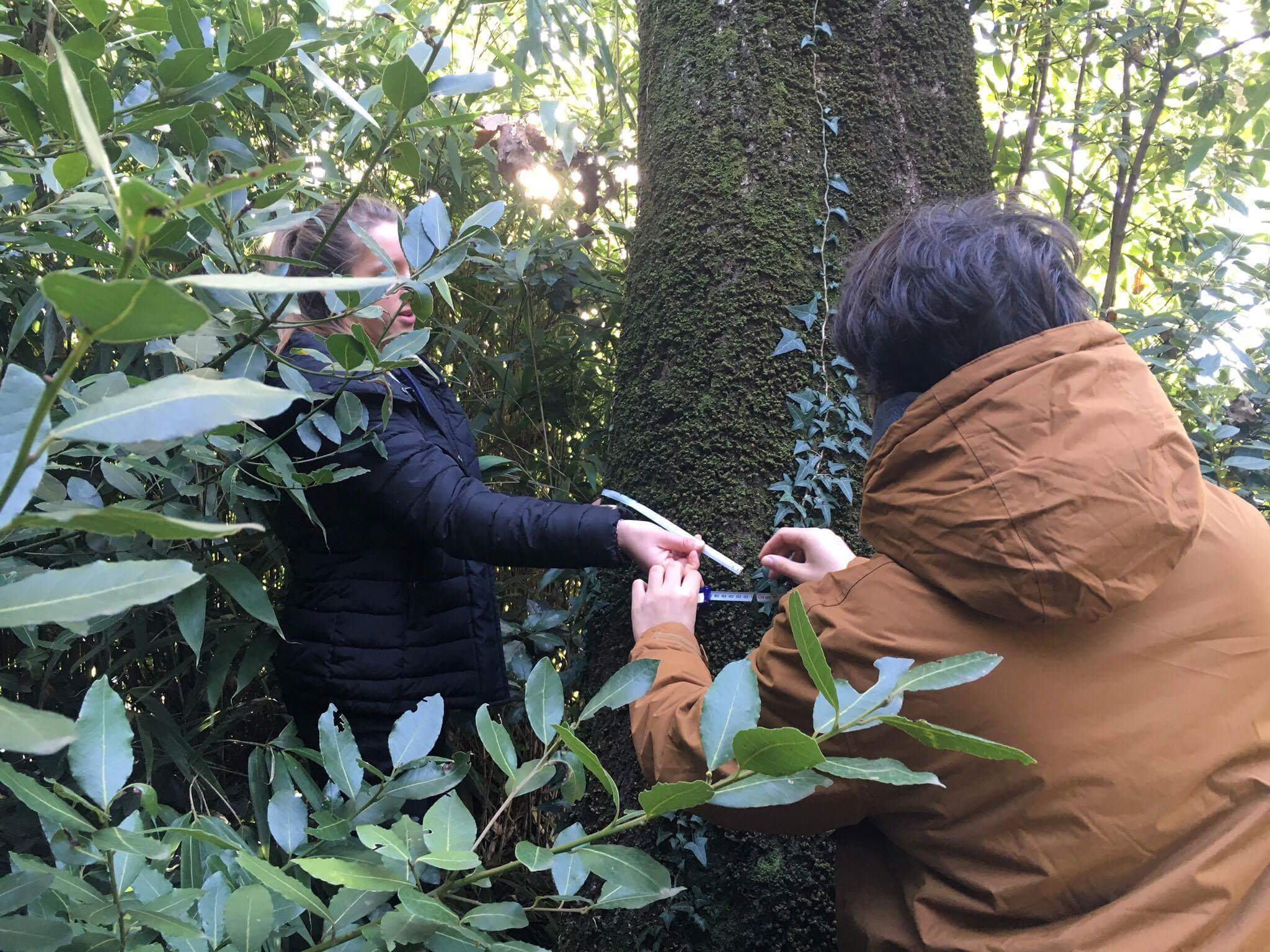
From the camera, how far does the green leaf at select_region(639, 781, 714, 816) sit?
626mm

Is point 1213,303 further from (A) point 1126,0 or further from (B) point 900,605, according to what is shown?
(B) point 900,605

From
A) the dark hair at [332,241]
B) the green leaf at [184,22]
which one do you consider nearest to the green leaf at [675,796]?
the green leaf at [184,22]

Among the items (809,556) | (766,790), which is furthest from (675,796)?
(809,556)

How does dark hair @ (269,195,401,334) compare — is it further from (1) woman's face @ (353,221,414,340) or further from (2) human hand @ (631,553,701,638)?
(2) human hand @ (631,553,701,638)

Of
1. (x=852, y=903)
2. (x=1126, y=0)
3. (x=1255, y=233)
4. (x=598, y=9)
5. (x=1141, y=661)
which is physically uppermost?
(x=598, y=9)

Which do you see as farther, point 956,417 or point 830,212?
point 830,212

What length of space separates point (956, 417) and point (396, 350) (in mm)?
726

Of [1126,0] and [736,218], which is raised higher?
[1126,0]

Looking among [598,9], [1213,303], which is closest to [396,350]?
[1213,303]

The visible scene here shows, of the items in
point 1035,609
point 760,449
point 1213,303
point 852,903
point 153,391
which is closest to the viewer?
point 153,391

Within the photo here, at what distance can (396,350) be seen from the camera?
1.22 meters

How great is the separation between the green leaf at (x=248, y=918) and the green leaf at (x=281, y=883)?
1 centimetres

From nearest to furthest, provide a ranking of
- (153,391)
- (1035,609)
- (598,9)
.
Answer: (153,391), (1035,609), (598,9)

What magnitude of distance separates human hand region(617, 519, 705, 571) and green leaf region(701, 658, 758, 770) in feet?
2.58
